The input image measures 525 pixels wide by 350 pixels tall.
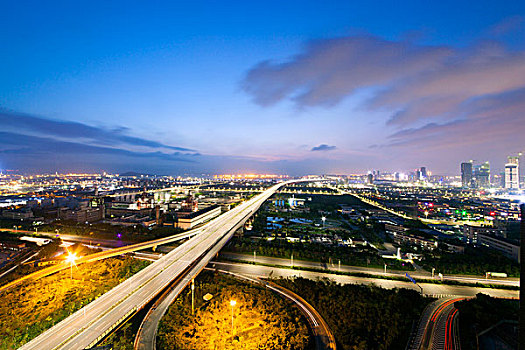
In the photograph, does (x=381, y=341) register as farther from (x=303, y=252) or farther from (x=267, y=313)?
(x=303, y=252)

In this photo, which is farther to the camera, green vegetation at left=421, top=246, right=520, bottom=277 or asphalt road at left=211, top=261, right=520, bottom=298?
green vegetation at left=421, top=246, right=520, bottom=277

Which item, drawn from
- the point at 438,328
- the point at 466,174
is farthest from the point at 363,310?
the point at 466,174

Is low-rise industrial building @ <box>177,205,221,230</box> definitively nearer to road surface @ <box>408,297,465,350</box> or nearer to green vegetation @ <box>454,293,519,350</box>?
road surface @ <box>408,297,465,350</box>

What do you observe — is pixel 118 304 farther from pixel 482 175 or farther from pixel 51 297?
pixel 482 175

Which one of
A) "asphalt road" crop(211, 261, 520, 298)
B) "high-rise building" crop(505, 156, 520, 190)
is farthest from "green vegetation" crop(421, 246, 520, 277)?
"high-rise building" crop(505, 156, 520, 190)

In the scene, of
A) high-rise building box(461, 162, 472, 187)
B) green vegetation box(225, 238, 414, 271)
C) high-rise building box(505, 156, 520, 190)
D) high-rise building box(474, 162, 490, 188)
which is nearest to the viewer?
green vegetation box(225, 238, 414, 271)
